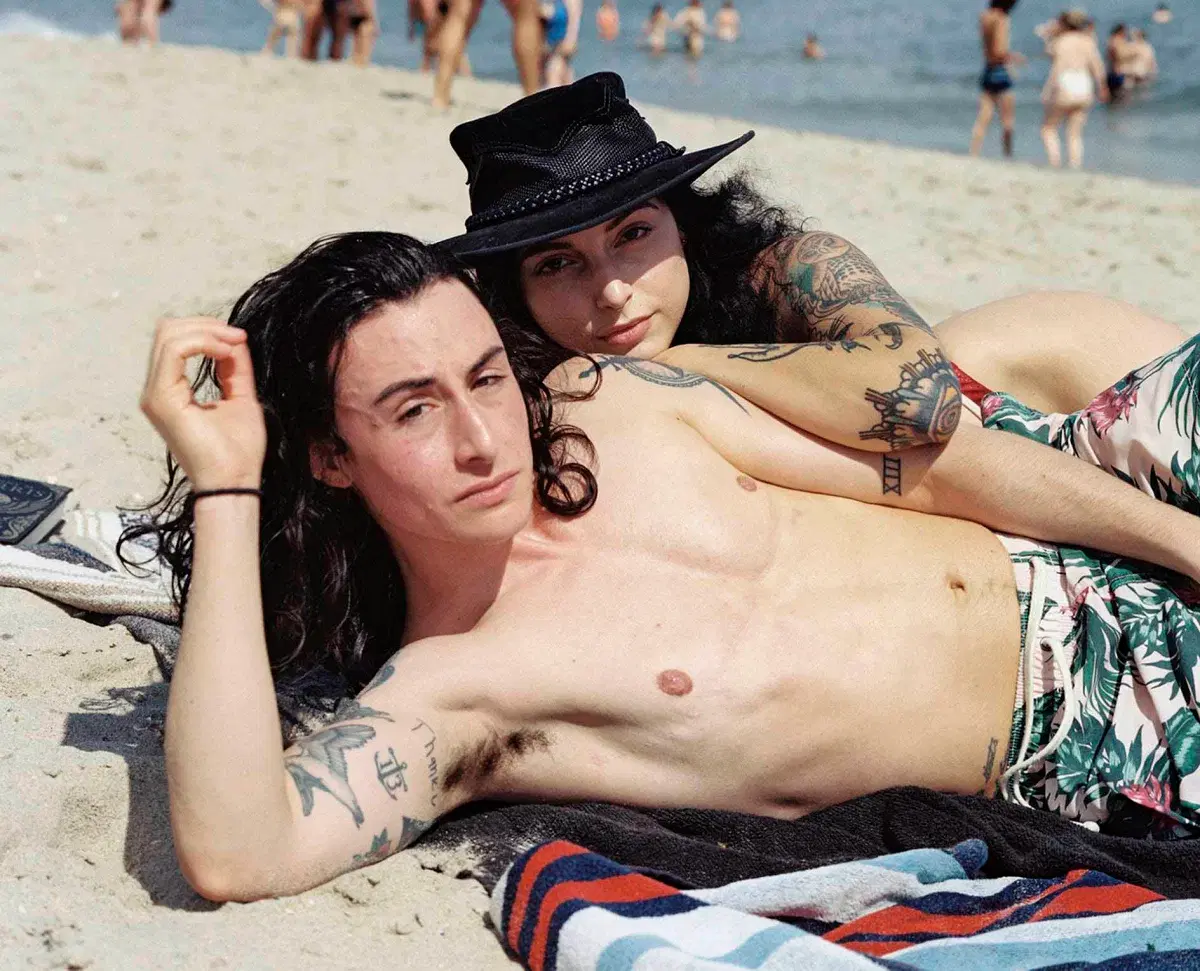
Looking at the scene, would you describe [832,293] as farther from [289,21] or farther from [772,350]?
[289,21]

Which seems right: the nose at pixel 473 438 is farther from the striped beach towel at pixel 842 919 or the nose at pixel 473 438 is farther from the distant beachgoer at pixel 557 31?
the distant beachgoer at pixel 557 31

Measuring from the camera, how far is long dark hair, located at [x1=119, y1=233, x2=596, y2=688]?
2.80 meters

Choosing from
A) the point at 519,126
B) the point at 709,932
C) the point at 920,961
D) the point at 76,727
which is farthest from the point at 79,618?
the point at 920,961

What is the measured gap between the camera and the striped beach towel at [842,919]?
2.23 meters

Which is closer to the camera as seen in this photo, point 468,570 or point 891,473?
point 468,570

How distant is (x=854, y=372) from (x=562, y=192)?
849 millimetres

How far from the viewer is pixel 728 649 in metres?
2.78

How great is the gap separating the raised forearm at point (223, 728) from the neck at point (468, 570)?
1.84ft

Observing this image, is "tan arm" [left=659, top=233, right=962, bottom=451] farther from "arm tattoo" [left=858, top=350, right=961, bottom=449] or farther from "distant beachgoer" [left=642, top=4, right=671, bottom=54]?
"distant beachgoer" [left=642, top=4, right=671, bottom=54]

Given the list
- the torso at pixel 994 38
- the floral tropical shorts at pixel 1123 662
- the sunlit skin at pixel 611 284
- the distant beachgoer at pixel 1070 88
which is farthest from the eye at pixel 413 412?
the torso at pixel 994 38

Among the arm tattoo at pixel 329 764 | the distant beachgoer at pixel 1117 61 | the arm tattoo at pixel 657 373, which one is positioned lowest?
the arm tattoo at pixel 329 764

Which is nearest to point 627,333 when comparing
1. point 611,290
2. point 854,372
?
point 611,290

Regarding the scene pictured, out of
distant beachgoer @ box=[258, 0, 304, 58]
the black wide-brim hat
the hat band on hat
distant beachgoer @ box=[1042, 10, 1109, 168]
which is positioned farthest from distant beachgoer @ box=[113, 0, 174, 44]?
the hat band on hat

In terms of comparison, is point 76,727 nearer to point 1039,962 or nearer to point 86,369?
point 1039,962
